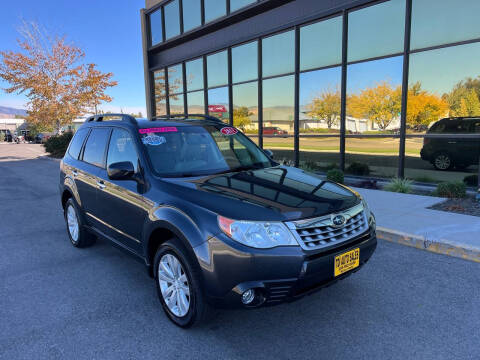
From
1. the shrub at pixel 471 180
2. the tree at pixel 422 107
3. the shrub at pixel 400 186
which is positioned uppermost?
the tree at pixel 422 107

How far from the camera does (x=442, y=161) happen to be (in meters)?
8.35

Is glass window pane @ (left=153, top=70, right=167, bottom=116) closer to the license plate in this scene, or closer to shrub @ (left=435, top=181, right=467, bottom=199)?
shrub @ (left=435, top=181, right=467, bottom=199)

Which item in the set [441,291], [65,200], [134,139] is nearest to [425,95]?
[441,291]

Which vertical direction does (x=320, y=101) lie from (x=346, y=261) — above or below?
above

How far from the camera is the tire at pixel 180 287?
8.82ft

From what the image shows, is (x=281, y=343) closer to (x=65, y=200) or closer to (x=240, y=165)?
(x=240, y=165)

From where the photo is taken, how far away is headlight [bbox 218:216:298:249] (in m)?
2.46

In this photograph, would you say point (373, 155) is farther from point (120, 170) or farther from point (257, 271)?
point (257, 271)

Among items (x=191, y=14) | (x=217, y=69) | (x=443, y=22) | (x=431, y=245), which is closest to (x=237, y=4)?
(x=217, y=69)

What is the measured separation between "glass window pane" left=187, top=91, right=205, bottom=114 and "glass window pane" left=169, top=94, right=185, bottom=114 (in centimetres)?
59

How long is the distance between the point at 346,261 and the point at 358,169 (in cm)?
765

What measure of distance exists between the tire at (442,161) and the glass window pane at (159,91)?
523 inches

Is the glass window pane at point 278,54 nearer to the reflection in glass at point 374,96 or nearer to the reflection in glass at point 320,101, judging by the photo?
the reflection in glass at point 320,101

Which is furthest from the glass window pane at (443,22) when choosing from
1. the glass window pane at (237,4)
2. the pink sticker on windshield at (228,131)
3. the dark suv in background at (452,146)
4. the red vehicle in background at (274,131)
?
the pink sticker on windshield at (228,131)
